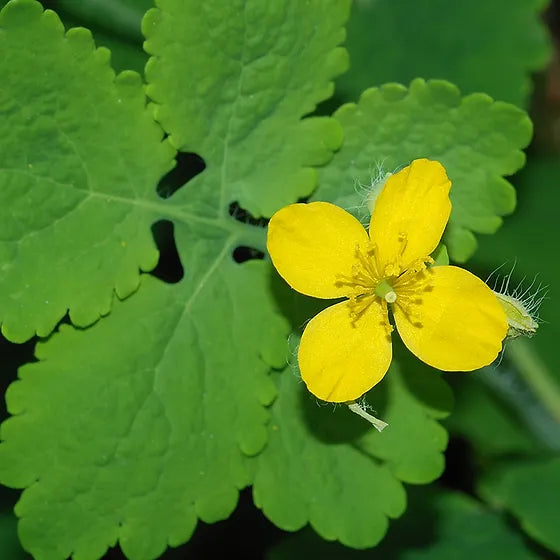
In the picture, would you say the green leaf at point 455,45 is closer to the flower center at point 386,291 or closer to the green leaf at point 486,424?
the green leaf at point 486,424

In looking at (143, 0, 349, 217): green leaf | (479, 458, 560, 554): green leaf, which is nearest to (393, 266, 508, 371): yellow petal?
(143, 0, 349, 217): green leaf

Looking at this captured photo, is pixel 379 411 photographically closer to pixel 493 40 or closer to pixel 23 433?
pixel 23 433

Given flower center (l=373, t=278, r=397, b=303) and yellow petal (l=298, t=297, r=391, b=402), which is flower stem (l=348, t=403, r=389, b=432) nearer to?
yellow petal (l=298, t=297, r=391, b=402)

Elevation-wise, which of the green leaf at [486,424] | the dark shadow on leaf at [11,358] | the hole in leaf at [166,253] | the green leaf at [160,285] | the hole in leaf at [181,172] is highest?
the green leaf at [160,285]

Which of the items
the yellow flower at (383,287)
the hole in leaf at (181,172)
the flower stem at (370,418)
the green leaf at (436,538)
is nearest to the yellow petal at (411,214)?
the yellow flower at (383,287)

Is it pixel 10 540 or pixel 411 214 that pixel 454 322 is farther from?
pixel 10 540
